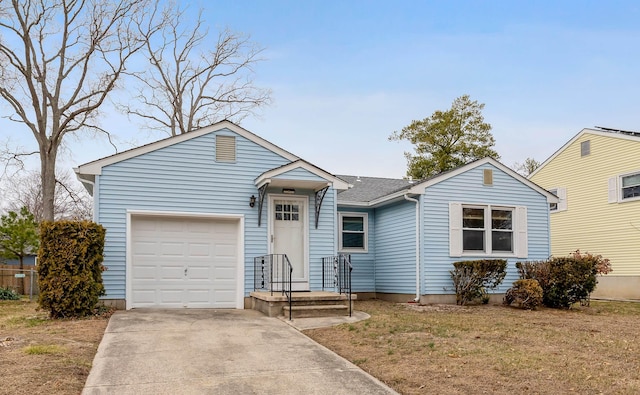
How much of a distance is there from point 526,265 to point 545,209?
218 centimetres

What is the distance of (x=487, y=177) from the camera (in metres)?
15.6

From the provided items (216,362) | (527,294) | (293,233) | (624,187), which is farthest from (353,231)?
(216,362)

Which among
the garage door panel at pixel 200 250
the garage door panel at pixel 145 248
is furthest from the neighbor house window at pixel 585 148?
the garage door panel at pixel 145 248

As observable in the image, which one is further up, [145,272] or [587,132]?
[587,132]

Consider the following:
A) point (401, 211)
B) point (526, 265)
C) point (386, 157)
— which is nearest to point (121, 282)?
point (401, 211)

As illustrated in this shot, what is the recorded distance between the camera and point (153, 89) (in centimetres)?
2906

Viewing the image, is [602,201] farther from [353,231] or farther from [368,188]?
[353,231]

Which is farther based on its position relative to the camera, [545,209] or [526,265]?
[545,209]

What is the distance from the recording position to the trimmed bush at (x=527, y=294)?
45.1 ft

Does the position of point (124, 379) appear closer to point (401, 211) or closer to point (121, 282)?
point (121, 282)

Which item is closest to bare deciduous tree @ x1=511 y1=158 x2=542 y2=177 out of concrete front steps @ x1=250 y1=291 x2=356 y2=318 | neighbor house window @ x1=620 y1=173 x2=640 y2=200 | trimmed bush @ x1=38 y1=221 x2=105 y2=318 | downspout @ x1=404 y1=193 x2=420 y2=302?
neighbor house window @ x1=620 y1=173 x2=640 y2=200

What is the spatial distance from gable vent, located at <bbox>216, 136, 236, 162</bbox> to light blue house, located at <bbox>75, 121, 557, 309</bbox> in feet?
0.08

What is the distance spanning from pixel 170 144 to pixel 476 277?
8.17m

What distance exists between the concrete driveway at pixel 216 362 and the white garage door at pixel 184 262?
7.03 ft
